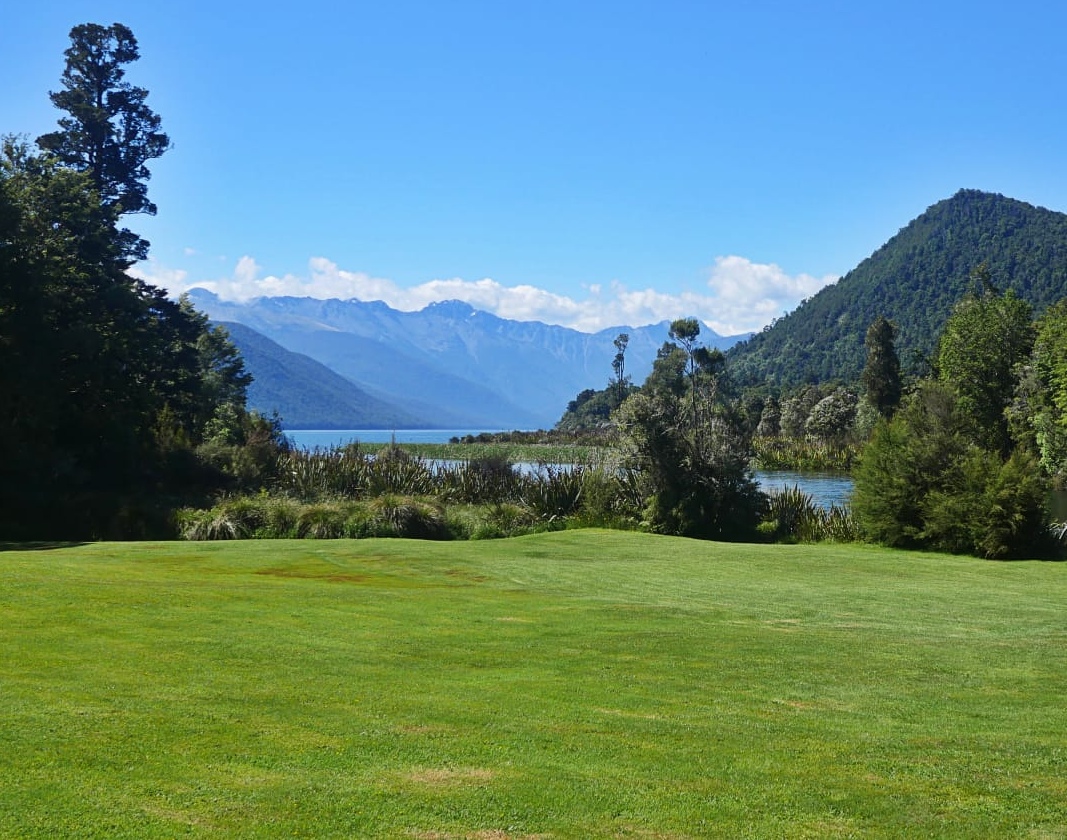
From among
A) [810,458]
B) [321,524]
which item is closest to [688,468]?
Answer: [321,524]

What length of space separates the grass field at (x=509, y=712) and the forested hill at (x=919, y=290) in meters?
144

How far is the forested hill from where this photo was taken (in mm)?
161875

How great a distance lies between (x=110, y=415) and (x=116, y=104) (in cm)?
2392

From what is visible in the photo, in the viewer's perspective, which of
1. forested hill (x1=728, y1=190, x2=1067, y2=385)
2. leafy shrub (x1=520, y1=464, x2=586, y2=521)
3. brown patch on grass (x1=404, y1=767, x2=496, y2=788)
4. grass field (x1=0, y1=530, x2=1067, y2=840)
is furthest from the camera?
forested hill (x1=728, y1=190, x2=1067, y2=385)

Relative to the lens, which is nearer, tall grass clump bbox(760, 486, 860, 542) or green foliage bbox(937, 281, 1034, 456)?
tall grass clump bbox(760, 486, 860, 542)

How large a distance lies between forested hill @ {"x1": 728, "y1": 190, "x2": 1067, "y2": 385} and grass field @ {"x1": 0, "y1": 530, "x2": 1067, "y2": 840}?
144 meters

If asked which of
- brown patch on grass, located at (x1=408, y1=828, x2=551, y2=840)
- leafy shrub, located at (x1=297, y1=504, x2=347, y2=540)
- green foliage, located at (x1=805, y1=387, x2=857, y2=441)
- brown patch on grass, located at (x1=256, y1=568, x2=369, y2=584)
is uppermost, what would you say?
green foliage, located at (x1=805, y1=387, x2=857, y2=441)

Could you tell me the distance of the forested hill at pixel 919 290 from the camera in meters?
162

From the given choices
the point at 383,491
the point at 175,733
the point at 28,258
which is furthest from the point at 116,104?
the point at 175,733

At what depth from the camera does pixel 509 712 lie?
7.61 meters

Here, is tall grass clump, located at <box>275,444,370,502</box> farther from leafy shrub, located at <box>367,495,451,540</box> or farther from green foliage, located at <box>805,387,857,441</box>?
green foliage, located at <box>805,387,857,441</box>

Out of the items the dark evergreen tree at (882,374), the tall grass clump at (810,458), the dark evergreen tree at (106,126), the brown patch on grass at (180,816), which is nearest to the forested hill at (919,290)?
the dark evergreen tree at (882,374)

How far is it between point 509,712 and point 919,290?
185 metres

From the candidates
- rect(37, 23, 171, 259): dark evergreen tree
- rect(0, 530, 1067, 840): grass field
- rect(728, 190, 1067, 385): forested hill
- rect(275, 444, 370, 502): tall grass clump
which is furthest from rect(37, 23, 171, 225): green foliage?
rect(728, 190, 1067, 385): forested hill
